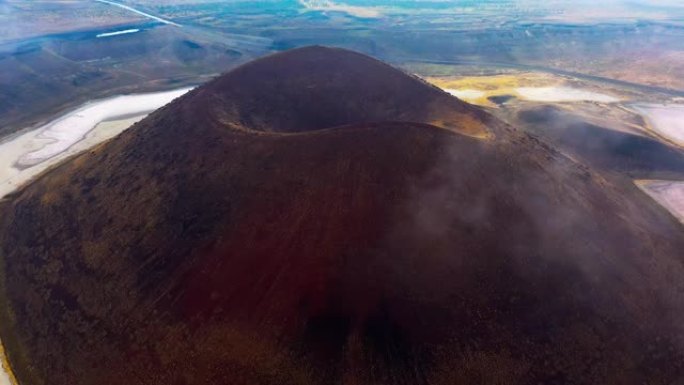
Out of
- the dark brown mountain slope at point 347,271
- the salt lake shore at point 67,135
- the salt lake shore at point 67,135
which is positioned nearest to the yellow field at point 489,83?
the dark brown mountain slope at point 347,271

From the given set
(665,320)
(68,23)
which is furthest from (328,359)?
(68,23)

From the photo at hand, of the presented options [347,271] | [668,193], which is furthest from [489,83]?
[347,271]

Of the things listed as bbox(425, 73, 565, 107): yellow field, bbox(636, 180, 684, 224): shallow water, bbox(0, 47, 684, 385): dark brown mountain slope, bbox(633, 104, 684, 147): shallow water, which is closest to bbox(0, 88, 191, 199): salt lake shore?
bbox(0, 47, 684, 385): dark brown mountain slope

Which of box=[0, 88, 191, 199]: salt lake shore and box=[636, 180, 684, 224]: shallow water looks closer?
box=[636, 180, 684, 224]: shallow water

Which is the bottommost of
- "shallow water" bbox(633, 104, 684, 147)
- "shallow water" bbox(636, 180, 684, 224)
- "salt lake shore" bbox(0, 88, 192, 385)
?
"salt lake shore" bbox(0, 88, 192, 385)

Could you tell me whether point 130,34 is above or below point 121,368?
above

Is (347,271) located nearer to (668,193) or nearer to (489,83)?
(668,193)

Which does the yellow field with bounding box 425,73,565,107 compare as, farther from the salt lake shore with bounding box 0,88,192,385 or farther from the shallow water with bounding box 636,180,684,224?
the salt lake shore with bounding box 0,88,192,385

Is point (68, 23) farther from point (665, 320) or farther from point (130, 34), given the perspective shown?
point (665, 320)

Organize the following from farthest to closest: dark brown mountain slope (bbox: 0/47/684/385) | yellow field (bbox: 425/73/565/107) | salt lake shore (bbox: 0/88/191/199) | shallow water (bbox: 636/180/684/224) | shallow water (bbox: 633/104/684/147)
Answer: yellow field (bbox: 425/73/565/107) < shallow water (bbox: 633/104/684/147) < salt lake shore (bbox: 0/88/191/199) < shallow water (bbox: 636/180/684/224) < dark brown mountain slope (bbox: 0/47/684/385)
